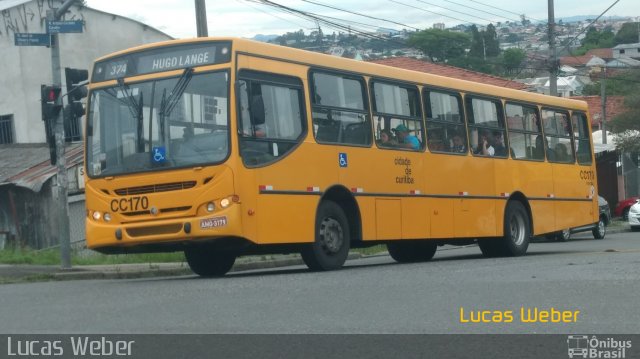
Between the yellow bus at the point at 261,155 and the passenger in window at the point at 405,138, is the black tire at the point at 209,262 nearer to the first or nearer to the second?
the yellow bus at the point at 261,155

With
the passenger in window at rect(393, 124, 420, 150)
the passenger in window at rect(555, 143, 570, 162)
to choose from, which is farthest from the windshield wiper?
the passenger in window at rect(555, 143, 570, 162)

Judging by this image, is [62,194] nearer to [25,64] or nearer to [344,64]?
[344,64]

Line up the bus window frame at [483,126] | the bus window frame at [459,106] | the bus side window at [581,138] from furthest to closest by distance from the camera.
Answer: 1. the bus side window at [581,138]
2. the bus window frame at [483,126]
3. the bus window frame at [459,106]

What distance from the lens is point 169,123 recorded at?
49.6ft

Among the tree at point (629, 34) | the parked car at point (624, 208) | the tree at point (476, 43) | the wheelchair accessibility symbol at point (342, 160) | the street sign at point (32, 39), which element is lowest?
the parked car at point (624, 208)

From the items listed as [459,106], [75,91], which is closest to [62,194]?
[75,91]

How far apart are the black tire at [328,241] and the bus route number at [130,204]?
7.71 ft

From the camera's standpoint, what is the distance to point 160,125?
49.8ft

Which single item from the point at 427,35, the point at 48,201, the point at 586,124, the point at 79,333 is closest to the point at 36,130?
the point at 48,201

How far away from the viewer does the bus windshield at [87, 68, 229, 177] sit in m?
14.9

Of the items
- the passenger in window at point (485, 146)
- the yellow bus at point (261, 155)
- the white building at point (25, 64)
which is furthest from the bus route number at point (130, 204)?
the white building at point (25, 64)

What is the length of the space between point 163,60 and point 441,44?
65.6m

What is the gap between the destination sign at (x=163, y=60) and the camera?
597 inches
